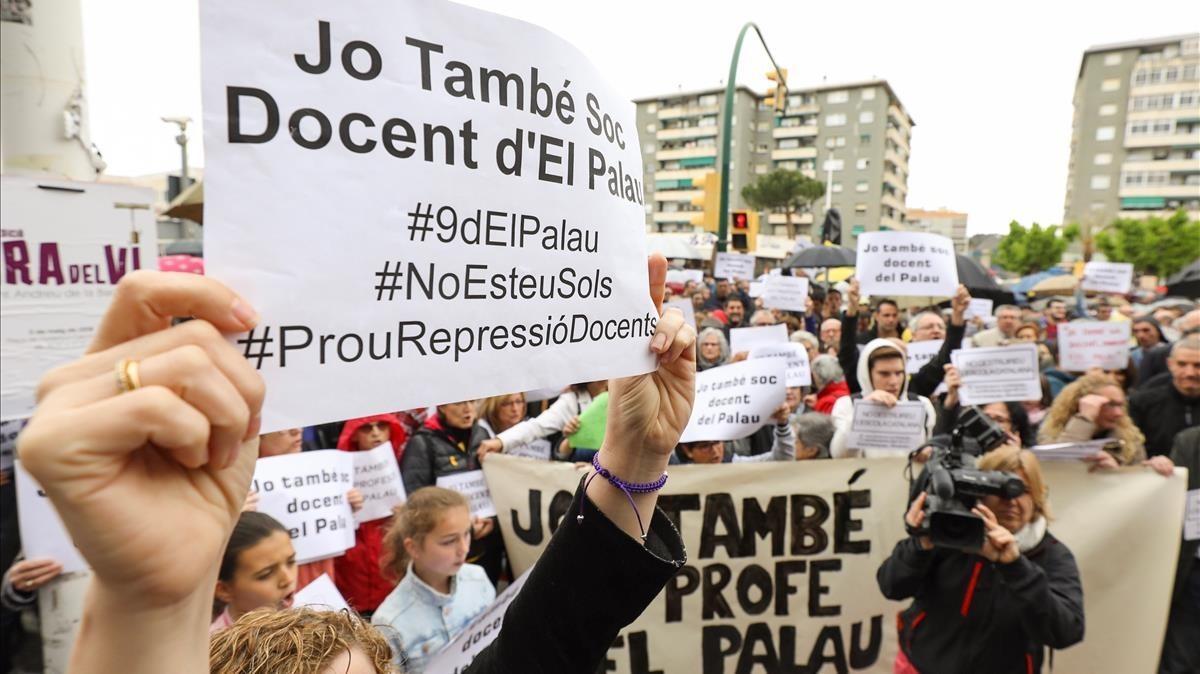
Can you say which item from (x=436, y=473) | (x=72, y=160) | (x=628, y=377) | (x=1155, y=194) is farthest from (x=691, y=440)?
(x=1155, y=194)

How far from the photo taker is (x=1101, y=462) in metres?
3.45

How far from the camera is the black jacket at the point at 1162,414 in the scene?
4.49 meters

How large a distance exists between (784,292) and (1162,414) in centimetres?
439

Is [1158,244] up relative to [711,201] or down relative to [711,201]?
up

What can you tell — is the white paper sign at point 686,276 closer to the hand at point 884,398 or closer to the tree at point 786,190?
the hand at point 884,398

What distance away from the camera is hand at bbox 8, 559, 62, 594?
7.87 feet

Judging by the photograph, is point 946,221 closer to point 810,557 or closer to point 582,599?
point 810,557

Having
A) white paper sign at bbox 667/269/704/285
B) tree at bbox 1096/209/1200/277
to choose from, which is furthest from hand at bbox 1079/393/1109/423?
tree at bbox 1096/209/1200/277

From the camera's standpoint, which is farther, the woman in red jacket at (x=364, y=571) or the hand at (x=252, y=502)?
the woman in red jacket at (x=364, y=571)

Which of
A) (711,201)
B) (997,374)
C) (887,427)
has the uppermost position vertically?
(711,201)

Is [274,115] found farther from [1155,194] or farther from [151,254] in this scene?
[1155,194]

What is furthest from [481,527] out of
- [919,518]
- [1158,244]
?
[1158,244]

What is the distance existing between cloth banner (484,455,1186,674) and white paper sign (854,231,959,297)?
2.16 m

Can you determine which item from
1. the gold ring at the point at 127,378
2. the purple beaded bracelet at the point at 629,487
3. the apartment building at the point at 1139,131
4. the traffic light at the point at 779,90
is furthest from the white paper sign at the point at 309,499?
the apartment building at the point at 1139,131
